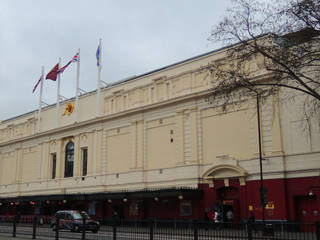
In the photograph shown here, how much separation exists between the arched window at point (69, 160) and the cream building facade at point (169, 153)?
0.12m

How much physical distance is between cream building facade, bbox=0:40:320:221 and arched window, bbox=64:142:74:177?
0.12 meters

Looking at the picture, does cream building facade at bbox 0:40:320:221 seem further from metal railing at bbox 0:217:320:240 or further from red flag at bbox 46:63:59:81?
metal railing at bbox 0:217:320:240

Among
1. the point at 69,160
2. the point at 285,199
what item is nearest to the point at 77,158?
the point at 69,160

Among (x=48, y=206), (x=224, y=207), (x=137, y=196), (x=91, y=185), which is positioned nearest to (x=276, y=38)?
(x=224, y=207)

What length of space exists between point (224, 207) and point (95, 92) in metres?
20.2

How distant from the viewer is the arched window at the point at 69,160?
45.6m

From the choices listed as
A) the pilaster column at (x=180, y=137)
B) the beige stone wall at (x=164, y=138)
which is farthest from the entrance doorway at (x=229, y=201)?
the pilaster column at (x=180, y=137)

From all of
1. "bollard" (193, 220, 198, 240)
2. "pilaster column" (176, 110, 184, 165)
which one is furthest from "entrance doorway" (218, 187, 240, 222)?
"bollard" (193, 220, 198, 240)

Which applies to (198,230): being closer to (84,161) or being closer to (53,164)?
(84,161)

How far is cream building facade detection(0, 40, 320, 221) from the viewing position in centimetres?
2877

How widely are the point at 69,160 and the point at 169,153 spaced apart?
15.3 meters

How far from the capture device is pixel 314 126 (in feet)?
90.6

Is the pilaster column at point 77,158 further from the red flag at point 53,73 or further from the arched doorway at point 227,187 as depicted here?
the arched doorway at point 227,187

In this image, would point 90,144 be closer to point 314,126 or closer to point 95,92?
point 95,92
